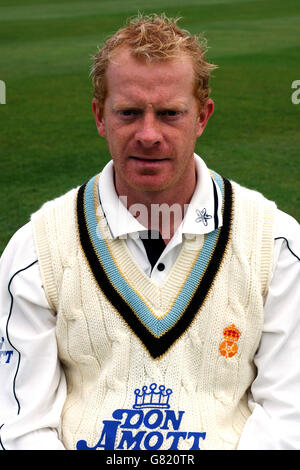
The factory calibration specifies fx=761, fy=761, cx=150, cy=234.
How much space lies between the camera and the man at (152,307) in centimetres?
240

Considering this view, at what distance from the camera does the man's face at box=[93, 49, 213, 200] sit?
2346 millimetres

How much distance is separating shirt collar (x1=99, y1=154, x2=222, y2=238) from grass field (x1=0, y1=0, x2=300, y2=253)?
297 cm

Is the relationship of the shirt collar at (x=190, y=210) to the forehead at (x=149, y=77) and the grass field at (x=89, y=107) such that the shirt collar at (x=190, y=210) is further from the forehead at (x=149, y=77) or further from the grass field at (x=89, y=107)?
the grass field at (x=89, y=107)

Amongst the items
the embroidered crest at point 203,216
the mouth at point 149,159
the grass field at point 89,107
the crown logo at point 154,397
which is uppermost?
the mouth at point 149,159

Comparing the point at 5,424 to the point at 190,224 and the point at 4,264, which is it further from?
the point at 190,224

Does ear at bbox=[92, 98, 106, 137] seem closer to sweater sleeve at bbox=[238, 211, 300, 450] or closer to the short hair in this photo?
the short hair

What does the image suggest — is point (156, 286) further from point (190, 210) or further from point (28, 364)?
point (28, 364)

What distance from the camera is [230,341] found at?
248cm

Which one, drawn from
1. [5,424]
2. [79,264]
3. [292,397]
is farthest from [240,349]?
[5,424]

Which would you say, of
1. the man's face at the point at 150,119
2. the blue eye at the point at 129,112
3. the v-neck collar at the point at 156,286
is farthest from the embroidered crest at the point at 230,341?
the blue eye at the point at 129,112

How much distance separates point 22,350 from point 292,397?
870 mm

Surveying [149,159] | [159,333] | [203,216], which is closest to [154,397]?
[159,333]

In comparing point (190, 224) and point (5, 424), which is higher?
point (190, 224)

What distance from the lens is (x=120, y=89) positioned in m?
2.38
